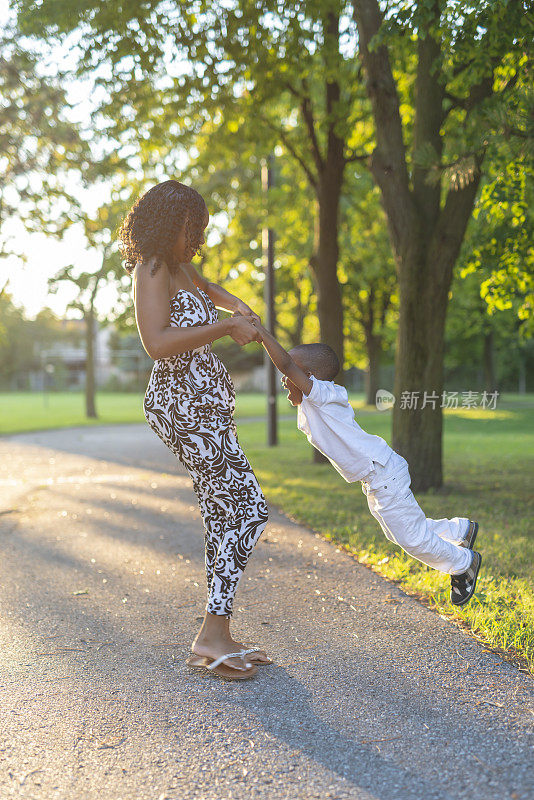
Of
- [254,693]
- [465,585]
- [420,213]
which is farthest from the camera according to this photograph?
[420,213]

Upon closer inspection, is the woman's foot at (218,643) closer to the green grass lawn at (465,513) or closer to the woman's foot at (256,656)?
the woman's foot at (256,656)

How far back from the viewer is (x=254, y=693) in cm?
313

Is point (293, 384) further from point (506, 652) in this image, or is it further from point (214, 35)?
point (214, 35)

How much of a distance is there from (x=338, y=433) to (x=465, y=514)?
173 inches

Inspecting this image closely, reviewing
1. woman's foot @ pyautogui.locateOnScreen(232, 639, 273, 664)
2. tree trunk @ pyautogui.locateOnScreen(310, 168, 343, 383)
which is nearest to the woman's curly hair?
woman's foot @ pyautogui.locateOnScreen(232, 639, 273, 664)

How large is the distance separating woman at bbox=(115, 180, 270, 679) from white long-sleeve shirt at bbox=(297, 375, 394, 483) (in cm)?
37

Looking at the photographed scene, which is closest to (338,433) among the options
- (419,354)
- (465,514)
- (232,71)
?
(465,514)

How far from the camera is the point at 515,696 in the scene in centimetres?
300

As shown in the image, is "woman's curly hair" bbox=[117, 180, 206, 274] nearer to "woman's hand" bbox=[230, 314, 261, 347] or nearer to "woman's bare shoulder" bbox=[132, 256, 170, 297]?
"woman's bare shoulder" bbox=[132, 256, 170, 297]

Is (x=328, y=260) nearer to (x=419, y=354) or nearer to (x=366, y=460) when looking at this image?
(x=419, y=354)

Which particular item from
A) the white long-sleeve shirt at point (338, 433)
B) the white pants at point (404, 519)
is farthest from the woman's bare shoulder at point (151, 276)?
the white pants at point (404, 519)

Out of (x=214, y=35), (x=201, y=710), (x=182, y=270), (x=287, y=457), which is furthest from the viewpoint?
(x=287, y=457)

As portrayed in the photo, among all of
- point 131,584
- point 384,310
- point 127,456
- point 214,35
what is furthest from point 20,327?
point 131,584

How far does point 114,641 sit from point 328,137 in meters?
9.57
